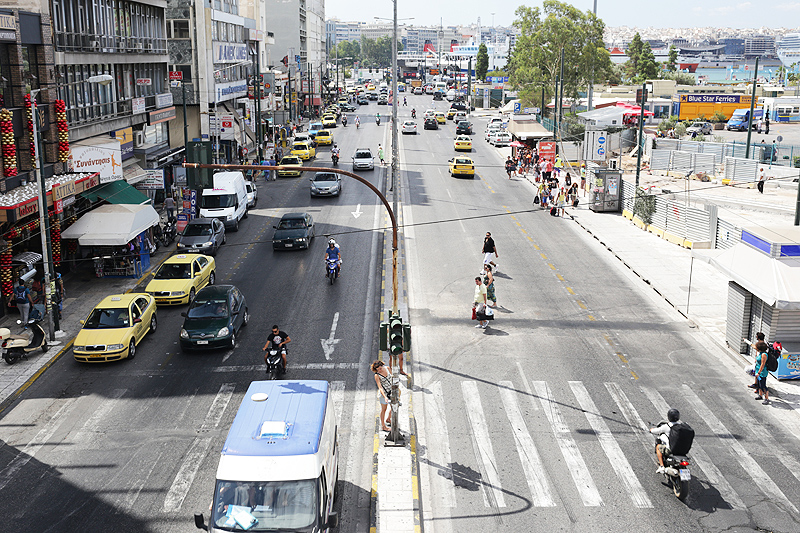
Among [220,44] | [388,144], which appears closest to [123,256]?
[220,44]

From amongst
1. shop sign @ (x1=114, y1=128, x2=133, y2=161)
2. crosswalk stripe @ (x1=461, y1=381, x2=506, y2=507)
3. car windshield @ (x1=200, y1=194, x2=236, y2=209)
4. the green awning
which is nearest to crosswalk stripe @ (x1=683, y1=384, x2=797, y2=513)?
crosswalk stripe @ (x1=461, y1=381, x2=506, y2=507)

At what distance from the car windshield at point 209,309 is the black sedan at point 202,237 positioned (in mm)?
10994

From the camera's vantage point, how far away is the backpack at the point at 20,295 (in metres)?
25.5

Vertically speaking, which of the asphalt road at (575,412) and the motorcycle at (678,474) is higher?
the motorcycle at (678,474)

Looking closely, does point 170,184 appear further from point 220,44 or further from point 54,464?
point 54,464

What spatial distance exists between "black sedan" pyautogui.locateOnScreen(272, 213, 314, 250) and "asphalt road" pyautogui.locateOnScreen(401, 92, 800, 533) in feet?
18.7

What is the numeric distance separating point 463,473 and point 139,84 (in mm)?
32645

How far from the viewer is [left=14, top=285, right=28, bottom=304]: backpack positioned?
25.5 m

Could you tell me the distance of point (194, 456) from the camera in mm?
15992

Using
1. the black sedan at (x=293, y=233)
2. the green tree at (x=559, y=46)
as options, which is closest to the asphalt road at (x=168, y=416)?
the black sedan at (x=293, y=233)

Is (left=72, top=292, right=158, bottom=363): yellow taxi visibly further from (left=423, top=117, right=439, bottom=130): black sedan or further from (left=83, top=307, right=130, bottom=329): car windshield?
(left=423, top=117, right=439, bottom=130): black sedan

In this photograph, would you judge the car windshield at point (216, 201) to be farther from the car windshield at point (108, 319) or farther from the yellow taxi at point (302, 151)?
the yellow taxi at point (302, 151)

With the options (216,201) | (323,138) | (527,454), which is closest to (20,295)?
(216,201)

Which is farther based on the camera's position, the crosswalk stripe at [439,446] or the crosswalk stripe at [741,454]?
the crosswalk stripe at [439,446]
